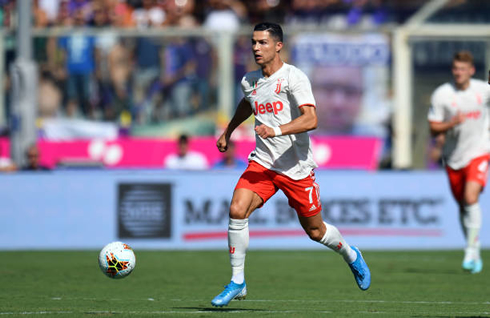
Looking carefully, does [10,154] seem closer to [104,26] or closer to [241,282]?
[104,26]

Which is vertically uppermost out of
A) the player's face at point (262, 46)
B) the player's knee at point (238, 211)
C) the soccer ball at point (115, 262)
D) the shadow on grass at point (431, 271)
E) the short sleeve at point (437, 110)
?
the player's face at point (262, 46)

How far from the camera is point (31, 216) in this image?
48.3 ft

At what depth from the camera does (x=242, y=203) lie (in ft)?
25.6

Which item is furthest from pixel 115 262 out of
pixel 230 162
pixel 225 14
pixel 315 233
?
pixel 225 14

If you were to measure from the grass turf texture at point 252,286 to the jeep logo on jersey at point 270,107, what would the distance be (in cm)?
165

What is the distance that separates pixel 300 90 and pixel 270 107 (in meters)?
0.31

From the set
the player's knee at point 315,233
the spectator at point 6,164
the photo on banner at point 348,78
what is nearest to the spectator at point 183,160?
the spectator at point 6,164

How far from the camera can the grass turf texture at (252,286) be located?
7.74m

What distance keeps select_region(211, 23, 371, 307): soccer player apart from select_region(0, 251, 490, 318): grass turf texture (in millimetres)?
615

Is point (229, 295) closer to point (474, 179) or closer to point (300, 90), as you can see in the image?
point (300, 90)

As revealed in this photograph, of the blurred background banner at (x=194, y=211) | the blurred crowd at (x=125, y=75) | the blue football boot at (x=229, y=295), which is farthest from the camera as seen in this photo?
the blurred crowd at (x=125, y=75)

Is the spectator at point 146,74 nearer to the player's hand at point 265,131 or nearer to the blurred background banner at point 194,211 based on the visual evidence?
the blurred background banner at point 194,211

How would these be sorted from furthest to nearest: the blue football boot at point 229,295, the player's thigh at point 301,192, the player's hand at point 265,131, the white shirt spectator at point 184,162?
the white shirt spectator at point 184,162, the player's thigh at point 301,192, the blue football boot at point 229,295, the player's hand at point 265,131

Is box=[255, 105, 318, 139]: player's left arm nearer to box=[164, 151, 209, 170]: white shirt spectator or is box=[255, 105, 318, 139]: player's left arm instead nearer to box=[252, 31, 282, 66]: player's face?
box=[252, 31, 282, 66]: player's face
